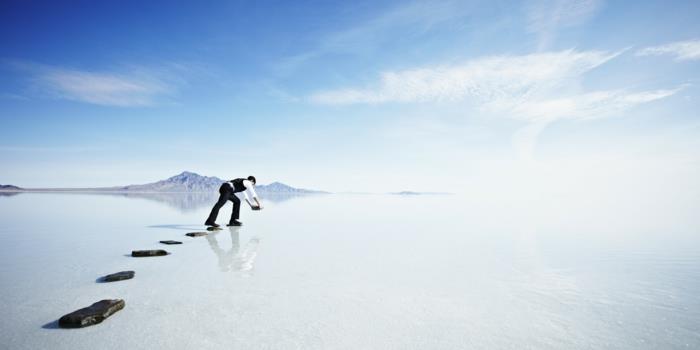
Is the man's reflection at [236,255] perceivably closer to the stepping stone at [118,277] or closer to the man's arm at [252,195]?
the stepping stone at [118,277]

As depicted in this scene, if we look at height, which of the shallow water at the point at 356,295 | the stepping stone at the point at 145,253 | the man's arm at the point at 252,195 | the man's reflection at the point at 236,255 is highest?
the man's arm at the point at 252,195

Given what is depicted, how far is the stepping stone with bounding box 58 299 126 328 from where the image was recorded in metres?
3.32

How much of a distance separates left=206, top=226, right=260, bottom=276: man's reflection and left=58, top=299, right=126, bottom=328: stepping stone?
222cm

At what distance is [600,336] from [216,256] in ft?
21.8

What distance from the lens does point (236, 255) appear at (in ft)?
23.9

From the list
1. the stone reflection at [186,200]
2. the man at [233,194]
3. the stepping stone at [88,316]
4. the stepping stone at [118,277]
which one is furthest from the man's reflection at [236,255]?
the stone reflection at [186,200]

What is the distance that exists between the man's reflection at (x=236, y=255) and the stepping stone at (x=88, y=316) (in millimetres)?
2218

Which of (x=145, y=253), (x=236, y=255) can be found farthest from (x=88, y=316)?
(x=145, y=253)

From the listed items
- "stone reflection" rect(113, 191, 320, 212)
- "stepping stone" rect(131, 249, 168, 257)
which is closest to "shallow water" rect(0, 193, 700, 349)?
"stepping stone" rect(131, 249, 168, 257)

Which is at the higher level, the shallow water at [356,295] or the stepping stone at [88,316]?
the stepping stone at [88,316]

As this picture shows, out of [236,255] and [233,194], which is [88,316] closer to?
[236,255]

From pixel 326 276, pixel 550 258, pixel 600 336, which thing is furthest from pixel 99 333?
pixel 550 258

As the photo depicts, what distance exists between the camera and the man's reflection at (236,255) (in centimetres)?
612

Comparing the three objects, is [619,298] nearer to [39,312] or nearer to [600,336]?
[600,336]
